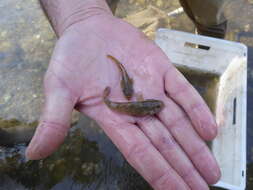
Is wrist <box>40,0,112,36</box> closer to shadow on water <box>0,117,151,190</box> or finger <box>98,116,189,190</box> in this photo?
finger <box>98,116,189,190</box>

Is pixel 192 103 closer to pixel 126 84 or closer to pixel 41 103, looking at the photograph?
pixel 126 84

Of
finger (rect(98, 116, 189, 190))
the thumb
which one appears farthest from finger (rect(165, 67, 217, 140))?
the thumb

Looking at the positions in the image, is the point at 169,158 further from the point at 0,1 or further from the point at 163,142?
the point at 0,1

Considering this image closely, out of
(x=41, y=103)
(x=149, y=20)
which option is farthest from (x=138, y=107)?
(x=149, y=20)

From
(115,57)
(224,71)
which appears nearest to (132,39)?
(115,57)

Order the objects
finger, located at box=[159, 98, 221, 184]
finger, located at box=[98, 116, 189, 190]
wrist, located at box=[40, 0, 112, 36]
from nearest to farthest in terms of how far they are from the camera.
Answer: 1. finger, located at box=[98, 116, 189, 190]
2. finger, located at box=[159, 98, 221, 184]
3. wrist, located at box=[40, 0, 112, 36]

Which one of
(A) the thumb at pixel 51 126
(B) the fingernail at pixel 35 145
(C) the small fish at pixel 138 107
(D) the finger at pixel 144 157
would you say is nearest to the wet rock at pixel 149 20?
(C) the small fish at pixel 138 107
